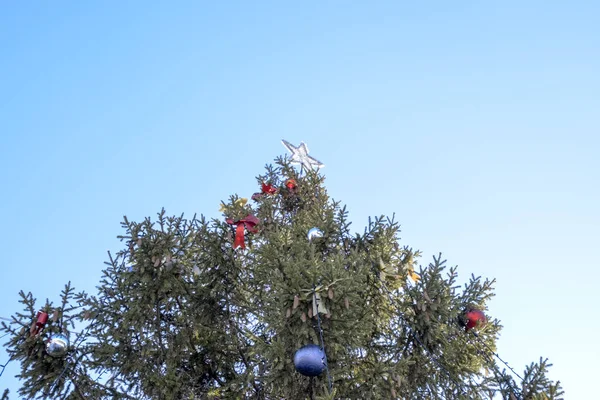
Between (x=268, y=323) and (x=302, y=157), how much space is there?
219 inches

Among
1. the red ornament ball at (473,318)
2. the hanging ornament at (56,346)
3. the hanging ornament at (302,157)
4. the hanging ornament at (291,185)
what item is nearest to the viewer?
the hanging ornament at (56,346)

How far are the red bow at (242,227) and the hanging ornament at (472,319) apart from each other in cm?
397

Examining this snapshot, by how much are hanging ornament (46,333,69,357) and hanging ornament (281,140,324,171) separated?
643 centimetres

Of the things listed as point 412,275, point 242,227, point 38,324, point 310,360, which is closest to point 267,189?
point 242,227

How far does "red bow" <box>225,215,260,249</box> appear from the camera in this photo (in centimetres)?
901

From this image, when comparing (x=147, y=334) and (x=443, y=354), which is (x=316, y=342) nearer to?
(x=443, y=354)

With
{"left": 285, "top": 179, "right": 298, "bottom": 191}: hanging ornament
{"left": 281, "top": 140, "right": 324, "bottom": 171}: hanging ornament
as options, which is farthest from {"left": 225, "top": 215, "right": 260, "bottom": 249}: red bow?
{"left": 281, "top": 140, "right": 324, "bottom": 171}: hanging ornament

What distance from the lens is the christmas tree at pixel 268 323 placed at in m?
7.08

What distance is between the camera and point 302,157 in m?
12.2

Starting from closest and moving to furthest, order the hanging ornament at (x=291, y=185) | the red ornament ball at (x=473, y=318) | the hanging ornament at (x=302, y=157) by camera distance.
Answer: the red ornament ball at (x=473, y=318) → the hanging ornament at (x=291, y=185) → the hanging ornament at (x=302, y=157)

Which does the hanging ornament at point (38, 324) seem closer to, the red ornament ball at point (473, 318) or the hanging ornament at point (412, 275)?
the hanging ornament at point (412, 275)

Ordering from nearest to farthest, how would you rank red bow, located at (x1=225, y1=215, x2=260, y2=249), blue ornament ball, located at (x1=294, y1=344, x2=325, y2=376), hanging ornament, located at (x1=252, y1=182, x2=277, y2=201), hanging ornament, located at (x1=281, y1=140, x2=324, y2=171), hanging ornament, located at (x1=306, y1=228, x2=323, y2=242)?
1. blue ornament ball, located at (x1=294, y1=344, x2=325, y2=376)
2. hanging ornament, located at (x1=306, y1=228, x2=323, y2=242)
3. red bow, located at (x1=225, y1=215, x2=260, y2=249)
4. hanging ornament, located at (x1=252, y1=182, x2=277, y2=201)
5. hanging ornament, located at (x1=281, y1=140, x2=324, y2=171)

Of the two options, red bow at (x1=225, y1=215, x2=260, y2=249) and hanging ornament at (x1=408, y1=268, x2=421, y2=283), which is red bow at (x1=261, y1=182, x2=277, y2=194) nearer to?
red bow at (x1=225, y1=215, x2=260, y2=249)

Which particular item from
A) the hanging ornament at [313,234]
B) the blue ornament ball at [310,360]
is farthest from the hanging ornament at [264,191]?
the blue ornament ball at [310,360]
